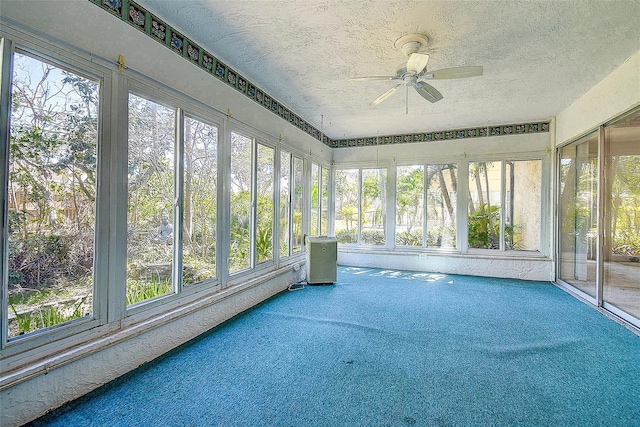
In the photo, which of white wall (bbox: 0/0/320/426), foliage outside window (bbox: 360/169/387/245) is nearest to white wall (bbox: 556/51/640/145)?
foliage outside window (bbox: 360/169/387/245)

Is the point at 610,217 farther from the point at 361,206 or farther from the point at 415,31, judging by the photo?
the point at 361,206

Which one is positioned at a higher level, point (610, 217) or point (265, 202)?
point (265, 202)

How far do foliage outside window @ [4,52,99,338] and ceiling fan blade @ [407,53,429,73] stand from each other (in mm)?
2477

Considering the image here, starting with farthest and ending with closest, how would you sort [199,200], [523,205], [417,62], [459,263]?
[459,263] → [523,205] → [199,200] → [417,62]

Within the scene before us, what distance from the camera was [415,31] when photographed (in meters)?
2.59

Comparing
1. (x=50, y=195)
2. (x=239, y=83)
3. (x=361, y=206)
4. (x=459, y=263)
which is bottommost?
(x=459, y=263)

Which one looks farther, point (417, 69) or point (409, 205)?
point (409, 205)

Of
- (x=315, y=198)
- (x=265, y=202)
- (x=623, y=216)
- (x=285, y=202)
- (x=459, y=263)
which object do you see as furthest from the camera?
(x=315, y=198)

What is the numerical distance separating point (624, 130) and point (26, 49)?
18.2 feet

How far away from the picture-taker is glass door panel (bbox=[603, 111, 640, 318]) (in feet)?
10.8

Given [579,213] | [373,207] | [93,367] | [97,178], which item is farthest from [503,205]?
Result: [93,367]

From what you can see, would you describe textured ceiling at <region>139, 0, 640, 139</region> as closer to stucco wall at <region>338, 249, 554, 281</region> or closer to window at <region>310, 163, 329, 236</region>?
window at <region>310, 163, 329, 236</region>

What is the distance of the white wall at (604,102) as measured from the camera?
9.99 ft

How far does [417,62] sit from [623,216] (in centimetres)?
314
